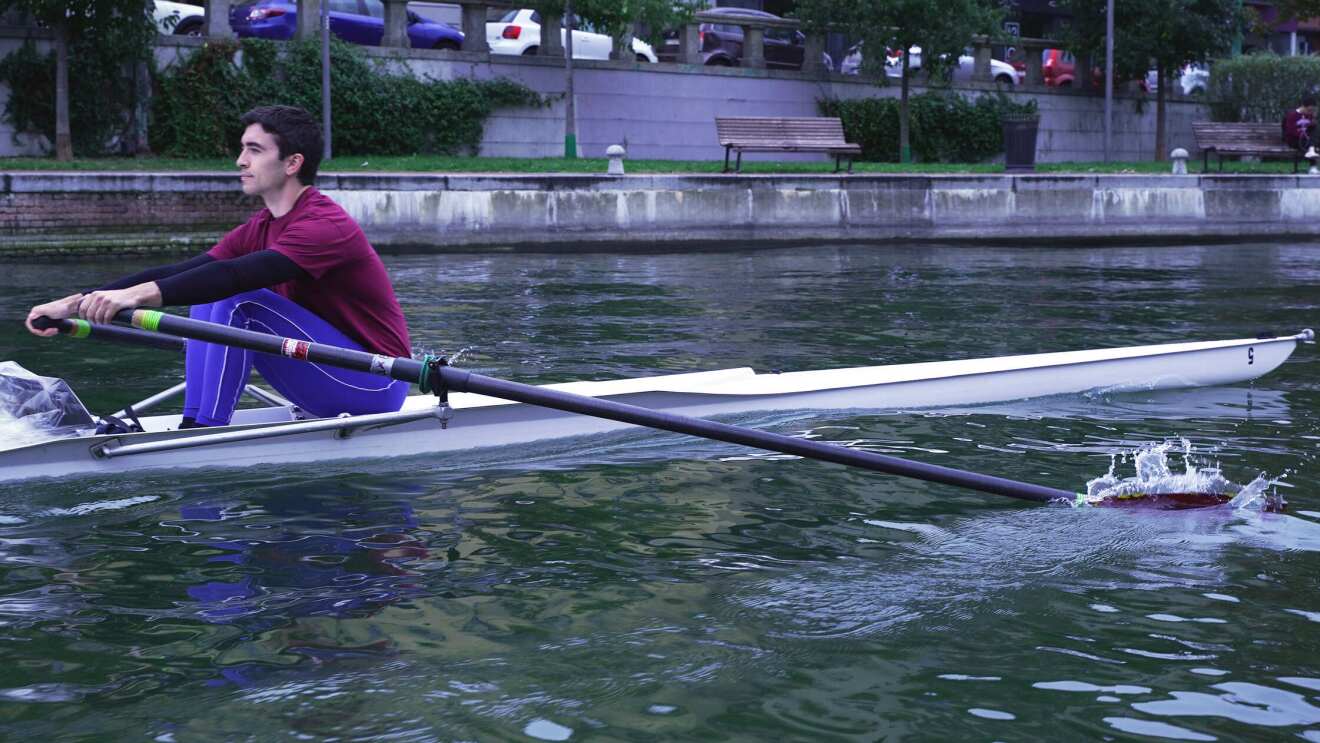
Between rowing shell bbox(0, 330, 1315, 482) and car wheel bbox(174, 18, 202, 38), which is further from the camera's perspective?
car wheel bbox(174, 18, 202, 38)

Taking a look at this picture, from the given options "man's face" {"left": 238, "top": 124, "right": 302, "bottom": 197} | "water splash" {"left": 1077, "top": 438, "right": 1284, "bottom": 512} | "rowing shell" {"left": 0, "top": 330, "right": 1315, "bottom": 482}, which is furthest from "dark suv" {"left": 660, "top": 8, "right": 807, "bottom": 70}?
"water splash" {"left": 1077, "top": 438, "right": 1284, "bottom": 512}

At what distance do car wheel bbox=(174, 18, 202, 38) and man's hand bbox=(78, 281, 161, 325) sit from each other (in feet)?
64.7

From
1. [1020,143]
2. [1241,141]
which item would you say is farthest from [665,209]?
[1241,141]

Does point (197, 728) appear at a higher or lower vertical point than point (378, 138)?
lower

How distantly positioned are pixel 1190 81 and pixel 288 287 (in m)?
34.1

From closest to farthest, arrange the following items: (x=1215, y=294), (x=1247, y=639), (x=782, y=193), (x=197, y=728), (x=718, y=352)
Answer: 1. (x=197, y=728)
2. (x=1247, y=639)
3. (x=718, y=352)
4. (x=1215, y=294)
5. (x=782, y=193)

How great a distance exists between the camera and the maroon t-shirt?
5492 mm

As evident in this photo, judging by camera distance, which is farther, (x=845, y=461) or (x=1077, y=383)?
(x=1077, y=383)

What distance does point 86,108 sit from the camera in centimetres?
2066

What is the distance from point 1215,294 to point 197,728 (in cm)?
1187

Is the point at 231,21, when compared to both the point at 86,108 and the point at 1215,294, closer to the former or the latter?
the point at 86,108

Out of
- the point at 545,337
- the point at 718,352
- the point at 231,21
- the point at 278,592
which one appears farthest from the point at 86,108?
the point at 278,592

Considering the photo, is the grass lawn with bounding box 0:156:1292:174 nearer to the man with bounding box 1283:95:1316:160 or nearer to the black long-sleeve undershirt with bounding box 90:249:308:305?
the man with bounding box 1283:95:1316:160

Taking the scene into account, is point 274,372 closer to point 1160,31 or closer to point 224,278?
point 224,278
